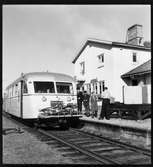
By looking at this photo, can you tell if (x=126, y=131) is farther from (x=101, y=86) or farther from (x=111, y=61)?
(x=101, y=86)

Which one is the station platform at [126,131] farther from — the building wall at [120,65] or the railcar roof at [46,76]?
the building wall at [120,65]

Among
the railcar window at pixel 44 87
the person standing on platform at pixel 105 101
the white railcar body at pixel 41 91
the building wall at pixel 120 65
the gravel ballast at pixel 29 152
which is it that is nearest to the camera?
the gravel ballast at pixel 29 152

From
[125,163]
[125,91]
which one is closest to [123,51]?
[125,91]

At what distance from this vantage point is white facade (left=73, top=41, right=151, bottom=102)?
783 inches

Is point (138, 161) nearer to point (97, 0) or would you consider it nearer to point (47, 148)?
point (47, 148)

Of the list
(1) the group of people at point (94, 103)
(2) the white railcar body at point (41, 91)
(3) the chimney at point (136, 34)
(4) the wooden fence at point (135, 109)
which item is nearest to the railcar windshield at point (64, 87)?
(2) the white railcar body at point (41, 91)

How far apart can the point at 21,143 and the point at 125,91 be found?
36.0 feet

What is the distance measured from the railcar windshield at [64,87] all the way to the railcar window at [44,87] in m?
0.29

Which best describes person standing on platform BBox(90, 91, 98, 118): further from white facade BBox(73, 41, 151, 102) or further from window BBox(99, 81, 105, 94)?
window BBox(99, 81, 105, 94)

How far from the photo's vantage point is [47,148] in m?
8.15

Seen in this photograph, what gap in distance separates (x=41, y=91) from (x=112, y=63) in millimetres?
8662

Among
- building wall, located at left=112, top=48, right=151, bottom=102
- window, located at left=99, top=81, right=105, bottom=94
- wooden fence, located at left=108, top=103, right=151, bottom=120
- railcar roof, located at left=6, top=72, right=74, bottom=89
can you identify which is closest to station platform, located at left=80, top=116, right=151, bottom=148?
wooden fence, located at left=108, top=103, right=151, bottom=120

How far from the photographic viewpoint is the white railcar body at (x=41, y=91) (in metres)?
12.1

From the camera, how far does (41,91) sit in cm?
1255
